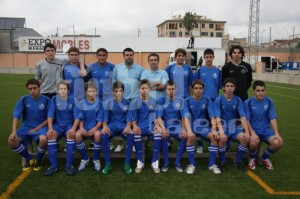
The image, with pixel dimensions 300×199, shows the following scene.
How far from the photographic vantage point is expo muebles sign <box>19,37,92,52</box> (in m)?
34.3

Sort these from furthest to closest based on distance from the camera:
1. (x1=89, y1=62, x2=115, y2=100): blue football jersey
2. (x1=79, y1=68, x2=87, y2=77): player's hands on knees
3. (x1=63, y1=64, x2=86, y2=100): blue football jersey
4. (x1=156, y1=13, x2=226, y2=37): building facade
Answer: (x1=156, y1=13, x2=226, y2=37): building facade < (x1=89, y1=62, x2=115, y2=100): blue football jersey < (x1=63, y1=64, x2=86, y2=100): blue football jersey < (x1=79, y1=68, x2=87, y2=77): player's hands on knees

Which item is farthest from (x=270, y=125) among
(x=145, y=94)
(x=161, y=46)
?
(x=161, y=46)

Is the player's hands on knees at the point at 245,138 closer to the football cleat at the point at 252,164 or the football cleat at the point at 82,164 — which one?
the football cleat at the point at 252,164

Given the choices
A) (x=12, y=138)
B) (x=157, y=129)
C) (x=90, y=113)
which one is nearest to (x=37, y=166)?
(x=12, y=138)

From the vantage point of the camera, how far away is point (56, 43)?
3469cm

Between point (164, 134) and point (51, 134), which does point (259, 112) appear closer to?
point (164, 134)

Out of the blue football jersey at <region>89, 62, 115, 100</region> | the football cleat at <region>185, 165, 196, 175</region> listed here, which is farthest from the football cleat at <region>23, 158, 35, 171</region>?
the football cleat at <region>185, 165, 196, 175</region>

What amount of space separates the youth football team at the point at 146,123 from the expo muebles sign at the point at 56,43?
30650 millimetres

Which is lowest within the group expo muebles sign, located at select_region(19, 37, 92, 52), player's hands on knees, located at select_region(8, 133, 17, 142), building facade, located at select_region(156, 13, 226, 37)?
player's hands on knees, located at select_region(8, 133, 17, 142)

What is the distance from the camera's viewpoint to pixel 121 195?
Result: 3.59 meters

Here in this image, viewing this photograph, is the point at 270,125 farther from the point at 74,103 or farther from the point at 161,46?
the point at 161,46

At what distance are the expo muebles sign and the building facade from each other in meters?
55.8

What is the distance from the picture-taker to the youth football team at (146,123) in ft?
14.4

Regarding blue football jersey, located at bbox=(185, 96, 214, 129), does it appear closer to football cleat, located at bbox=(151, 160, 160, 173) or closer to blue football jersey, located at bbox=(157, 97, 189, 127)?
blue football jersey, located at bbox=(157, 97, 189, 127)
